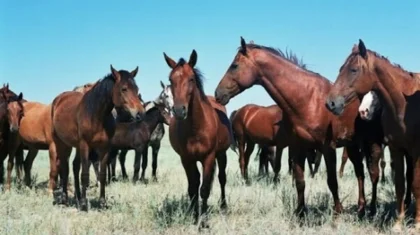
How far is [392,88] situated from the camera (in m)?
5.70

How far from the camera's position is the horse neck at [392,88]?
5.66 m

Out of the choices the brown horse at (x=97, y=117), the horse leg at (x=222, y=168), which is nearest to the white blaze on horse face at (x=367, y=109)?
the horse leg at (x=222, y=168)

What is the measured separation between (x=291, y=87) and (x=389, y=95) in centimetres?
121

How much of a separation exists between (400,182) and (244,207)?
2.69 metres

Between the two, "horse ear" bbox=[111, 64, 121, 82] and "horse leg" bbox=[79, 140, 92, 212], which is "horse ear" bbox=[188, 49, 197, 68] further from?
"horse leg" bbox=[79, 140, 92, 212]

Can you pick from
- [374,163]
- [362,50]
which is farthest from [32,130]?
[362,50]

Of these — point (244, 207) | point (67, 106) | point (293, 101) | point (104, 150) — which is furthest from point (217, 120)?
point (67, 106)

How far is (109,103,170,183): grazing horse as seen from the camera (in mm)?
13008

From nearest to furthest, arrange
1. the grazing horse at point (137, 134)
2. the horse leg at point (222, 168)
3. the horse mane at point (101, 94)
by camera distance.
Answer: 1. the horse leg at point (222, 168)
2. the horse mane at point (101, 94)
3. the grazing horse at point (137, 134)

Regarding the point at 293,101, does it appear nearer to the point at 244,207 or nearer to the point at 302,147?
the point at 302,147

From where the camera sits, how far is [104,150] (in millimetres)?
8328

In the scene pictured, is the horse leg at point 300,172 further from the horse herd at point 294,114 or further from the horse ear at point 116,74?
the horse ear at point 116,74

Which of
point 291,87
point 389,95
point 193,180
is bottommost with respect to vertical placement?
point 193,180

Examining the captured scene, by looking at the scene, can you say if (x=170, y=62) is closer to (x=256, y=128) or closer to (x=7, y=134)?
(x=7, y=134)
